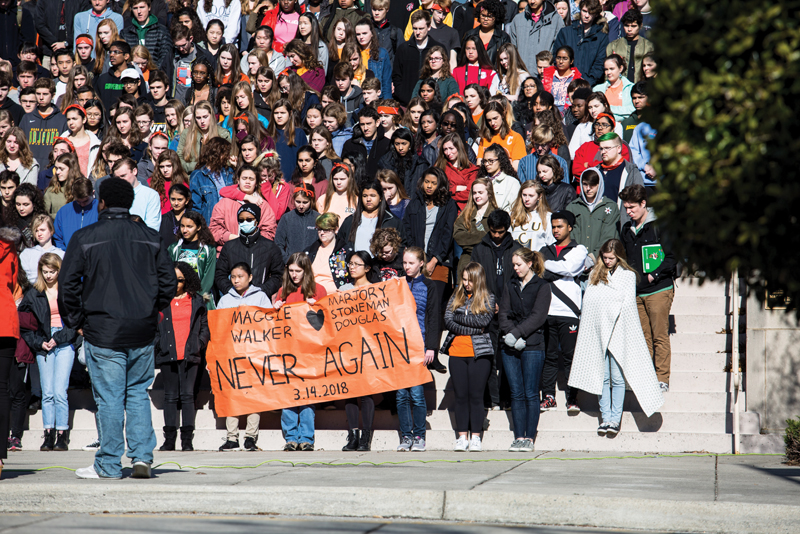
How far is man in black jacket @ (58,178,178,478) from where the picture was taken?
7523 mm

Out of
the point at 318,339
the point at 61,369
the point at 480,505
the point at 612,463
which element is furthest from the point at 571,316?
the point at 61,369

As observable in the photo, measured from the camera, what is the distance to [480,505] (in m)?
6.96

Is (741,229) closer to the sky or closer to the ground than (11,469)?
closer to the sky

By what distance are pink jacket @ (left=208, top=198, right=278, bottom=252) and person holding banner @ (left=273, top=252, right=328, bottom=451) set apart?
4.33 ft

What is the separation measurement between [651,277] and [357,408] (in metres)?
3.76

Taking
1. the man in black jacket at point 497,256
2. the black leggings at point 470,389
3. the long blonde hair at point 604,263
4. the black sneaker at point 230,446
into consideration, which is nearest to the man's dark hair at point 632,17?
the man in black jacket at point 497,256

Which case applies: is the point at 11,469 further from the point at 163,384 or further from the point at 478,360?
the point at 478,360

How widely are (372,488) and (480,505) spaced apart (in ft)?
2.67

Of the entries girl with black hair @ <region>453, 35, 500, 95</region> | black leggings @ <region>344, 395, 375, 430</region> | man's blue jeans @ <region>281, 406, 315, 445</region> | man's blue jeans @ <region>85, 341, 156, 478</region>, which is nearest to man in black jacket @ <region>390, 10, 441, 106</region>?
girl with black hair @ <region>453, 35, 500, 95</region>

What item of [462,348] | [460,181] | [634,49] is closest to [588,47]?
[634,49]

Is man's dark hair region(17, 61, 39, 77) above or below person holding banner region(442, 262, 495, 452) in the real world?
above

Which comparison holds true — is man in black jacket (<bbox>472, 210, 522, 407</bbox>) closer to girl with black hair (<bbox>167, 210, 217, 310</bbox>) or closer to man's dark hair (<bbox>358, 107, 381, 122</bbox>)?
girl with black hair (<bbox>167, 210, 217, 310</bbox>)

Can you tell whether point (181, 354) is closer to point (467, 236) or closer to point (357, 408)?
point (357, 408)

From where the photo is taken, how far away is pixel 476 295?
34.9 ft
